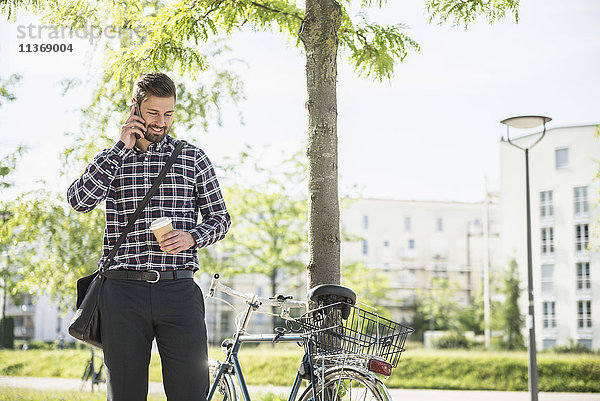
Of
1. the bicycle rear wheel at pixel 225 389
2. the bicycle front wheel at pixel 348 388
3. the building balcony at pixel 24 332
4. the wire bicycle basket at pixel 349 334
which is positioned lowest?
the building balcony at pixel 24 332

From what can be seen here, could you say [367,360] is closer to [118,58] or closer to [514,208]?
[118,58]

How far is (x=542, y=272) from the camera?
50000mm

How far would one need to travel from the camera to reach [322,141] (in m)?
4.78

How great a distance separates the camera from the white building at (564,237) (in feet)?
156

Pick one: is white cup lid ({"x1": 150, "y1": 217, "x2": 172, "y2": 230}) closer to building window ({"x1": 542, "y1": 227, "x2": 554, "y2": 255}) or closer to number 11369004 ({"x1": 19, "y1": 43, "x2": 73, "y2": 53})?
number 11369004 ({"x1": 19, "y1": 43, "x2": 73, "y2": 53})

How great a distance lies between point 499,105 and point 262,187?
124 feet

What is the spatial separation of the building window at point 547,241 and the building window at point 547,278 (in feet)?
3.35

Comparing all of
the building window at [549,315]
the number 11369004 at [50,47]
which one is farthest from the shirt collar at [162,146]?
the building window at [549,315]

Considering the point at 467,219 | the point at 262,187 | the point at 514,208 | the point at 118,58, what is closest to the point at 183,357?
the point at 118,58

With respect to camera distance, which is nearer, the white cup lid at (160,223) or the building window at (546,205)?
the white cup lid at (160,223)

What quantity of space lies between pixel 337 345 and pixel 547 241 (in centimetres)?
4982

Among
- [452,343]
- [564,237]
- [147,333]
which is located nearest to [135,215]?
[147,333]

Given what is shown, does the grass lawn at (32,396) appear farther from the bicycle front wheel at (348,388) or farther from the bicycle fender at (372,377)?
the bicycle fender at (372,377)

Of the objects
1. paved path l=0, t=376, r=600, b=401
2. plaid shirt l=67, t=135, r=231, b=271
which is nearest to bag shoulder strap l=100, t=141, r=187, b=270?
plaid shirt l=67, t=135, r=231, b=271
